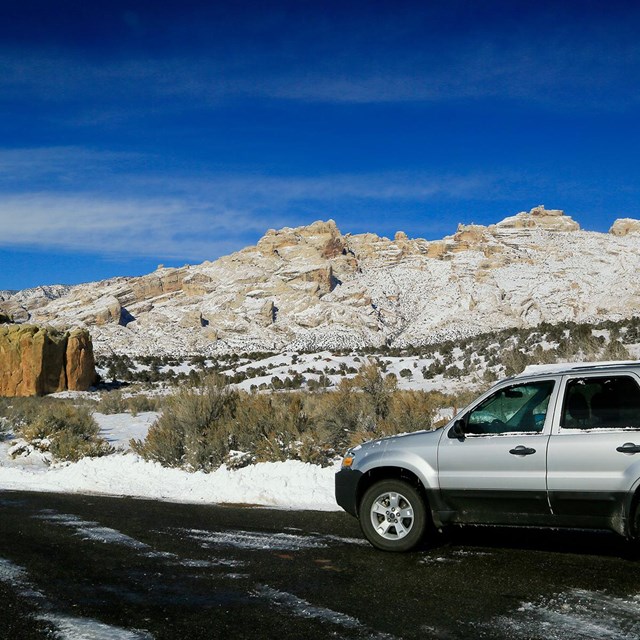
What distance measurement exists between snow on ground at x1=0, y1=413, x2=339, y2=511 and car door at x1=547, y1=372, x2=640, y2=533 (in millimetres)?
4505

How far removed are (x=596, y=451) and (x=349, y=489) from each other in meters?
2.59

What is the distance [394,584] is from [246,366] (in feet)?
147

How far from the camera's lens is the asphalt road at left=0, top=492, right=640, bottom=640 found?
4984 millimetres

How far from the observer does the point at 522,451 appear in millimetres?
6887

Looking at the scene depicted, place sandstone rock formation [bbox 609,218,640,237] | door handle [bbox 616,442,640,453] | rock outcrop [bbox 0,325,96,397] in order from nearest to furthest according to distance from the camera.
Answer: door handle [bbox 616,442,640,453]
rock outcrop [bbox 0,325,96,397]
sandstone rock formation [bbox 609,218,640,237]

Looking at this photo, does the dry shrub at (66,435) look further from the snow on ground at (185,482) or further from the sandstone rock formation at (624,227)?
the sandstone rock formation at (624,227)

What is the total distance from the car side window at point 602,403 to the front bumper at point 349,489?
2244 millimetres

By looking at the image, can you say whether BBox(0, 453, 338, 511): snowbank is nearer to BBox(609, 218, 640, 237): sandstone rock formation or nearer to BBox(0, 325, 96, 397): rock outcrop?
BBox(0, 325, 96, 397): rock outcrop

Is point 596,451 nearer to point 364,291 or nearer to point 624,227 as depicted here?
point 364,291

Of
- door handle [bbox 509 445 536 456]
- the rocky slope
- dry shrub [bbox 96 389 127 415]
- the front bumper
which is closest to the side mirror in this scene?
door handle [bbox 509 445 536 456]

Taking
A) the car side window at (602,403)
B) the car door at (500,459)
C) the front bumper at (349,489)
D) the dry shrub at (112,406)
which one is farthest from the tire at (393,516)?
the dry shrub at (112,406)

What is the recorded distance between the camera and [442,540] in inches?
315

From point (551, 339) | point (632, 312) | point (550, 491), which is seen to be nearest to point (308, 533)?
point (550, 491)

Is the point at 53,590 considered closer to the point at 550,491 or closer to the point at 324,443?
the point at 550,491
